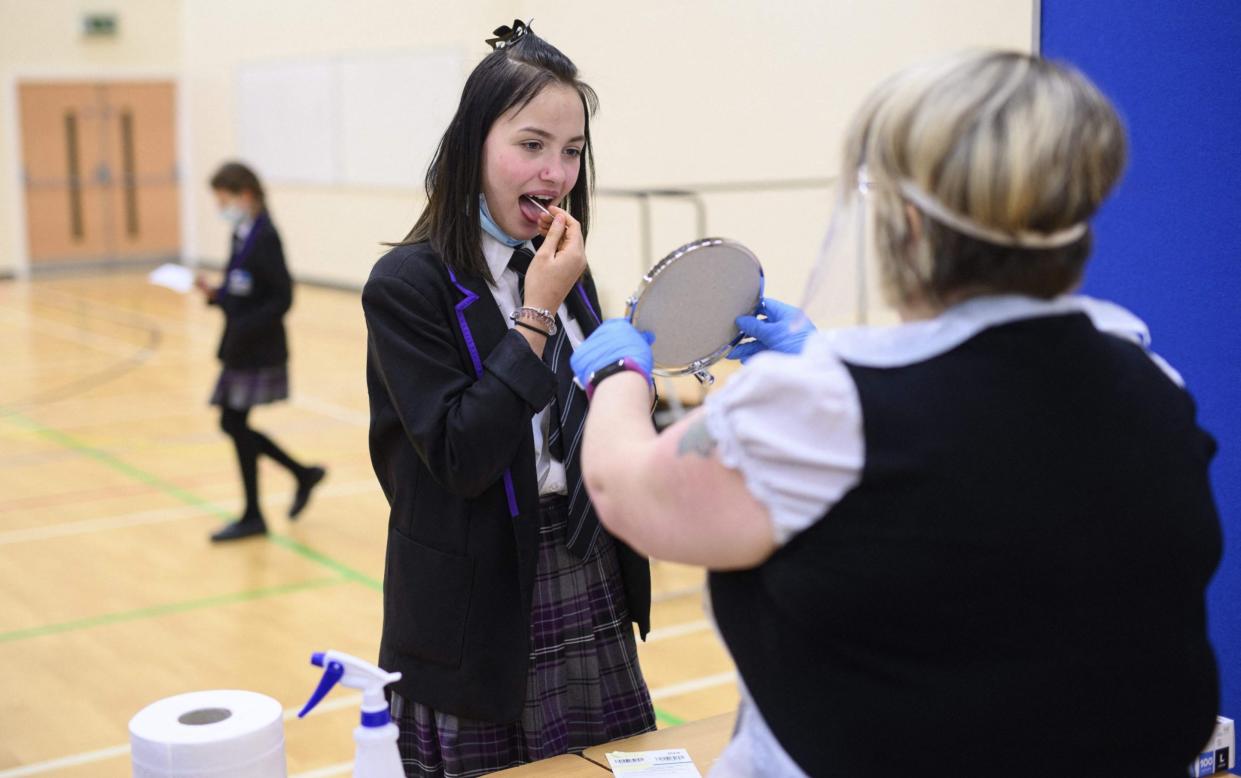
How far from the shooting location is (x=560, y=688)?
6.61ft

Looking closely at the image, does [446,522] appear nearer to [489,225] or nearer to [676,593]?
[489,225]

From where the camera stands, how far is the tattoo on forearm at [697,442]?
1132 millimetres

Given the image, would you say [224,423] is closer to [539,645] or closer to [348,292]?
[539,645]

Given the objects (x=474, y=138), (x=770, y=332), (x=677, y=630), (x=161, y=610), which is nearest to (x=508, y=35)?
(x=474, y=138)

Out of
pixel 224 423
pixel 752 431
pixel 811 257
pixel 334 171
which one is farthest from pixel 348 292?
pixel 752 431

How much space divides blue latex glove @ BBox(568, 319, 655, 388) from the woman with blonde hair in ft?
0.77

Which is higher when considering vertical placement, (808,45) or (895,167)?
(808,45)

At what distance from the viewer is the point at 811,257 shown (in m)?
9.36

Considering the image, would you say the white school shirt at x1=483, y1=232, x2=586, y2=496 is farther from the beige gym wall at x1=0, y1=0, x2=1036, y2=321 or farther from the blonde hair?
the beige gym wall at x1=0, y1=0, x2=1036, y2=321

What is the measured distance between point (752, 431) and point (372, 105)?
13639mm

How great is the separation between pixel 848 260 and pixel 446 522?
84 centimetres

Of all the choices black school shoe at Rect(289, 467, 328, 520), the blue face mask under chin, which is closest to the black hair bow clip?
the blue face mask under chin

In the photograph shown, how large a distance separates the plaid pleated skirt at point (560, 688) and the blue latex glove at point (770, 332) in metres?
0.36

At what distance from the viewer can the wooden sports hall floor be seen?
4.12 m
